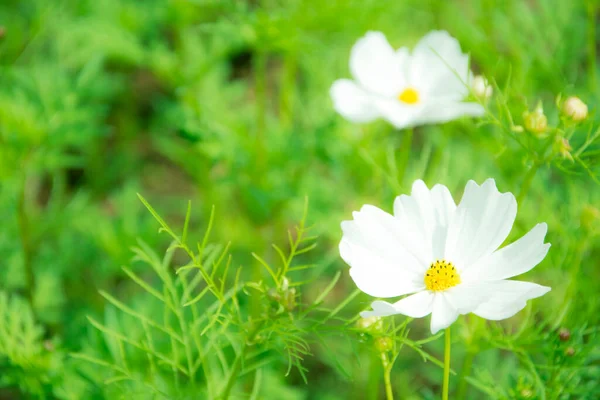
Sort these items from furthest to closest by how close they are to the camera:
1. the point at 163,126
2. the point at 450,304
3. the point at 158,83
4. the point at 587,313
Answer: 1. the point at 158,83
2. the point at 163,126
3. the point at 587,313
4. the point at 450,304

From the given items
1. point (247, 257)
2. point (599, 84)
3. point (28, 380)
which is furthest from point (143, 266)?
point (599, 84)

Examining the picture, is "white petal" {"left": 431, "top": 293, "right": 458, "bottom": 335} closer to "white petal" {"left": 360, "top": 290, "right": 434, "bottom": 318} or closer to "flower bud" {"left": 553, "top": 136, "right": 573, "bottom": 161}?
"white petal" {"left": 360, "top": 290, "right": 434, "bottom": 318}

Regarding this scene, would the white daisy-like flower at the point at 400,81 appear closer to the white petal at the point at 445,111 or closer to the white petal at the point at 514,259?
the white petal at the point at 445,111

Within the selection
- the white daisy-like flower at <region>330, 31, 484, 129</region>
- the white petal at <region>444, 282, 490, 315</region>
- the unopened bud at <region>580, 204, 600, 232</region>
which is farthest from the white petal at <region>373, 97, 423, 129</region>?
the white petal at <region>444, 282, 490, 315</region>

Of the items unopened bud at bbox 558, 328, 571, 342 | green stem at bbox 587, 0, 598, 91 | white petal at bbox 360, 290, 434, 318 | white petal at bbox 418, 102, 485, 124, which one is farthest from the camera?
green stem at bbox 587, 0, 598, 91

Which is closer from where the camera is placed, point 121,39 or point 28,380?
point 28,380

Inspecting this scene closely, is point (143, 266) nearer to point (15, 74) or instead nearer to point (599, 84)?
point (15, 74)
